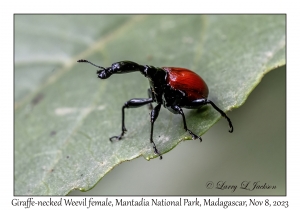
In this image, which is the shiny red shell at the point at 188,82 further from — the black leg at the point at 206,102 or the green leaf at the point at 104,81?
the green leaf at the point at 104,81

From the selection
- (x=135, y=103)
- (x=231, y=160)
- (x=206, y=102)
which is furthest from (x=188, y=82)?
(x=231, y=160)

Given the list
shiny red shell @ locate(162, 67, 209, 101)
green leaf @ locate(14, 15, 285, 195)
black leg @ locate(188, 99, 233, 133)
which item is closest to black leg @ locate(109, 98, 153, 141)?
green leaf @ locate(14, 15, 285, 195)

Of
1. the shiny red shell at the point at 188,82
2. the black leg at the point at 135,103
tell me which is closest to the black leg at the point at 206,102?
the shiny red shell at the point at 188,82

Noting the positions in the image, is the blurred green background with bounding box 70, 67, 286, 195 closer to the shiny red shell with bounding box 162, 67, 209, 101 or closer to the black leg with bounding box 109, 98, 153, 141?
the shiny red shell with bounding box 162, 67, 209, 101

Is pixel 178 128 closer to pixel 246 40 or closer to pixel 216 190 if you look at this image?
pixel 216 190

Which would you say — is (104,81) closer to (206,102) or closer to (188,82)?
(188,82)
